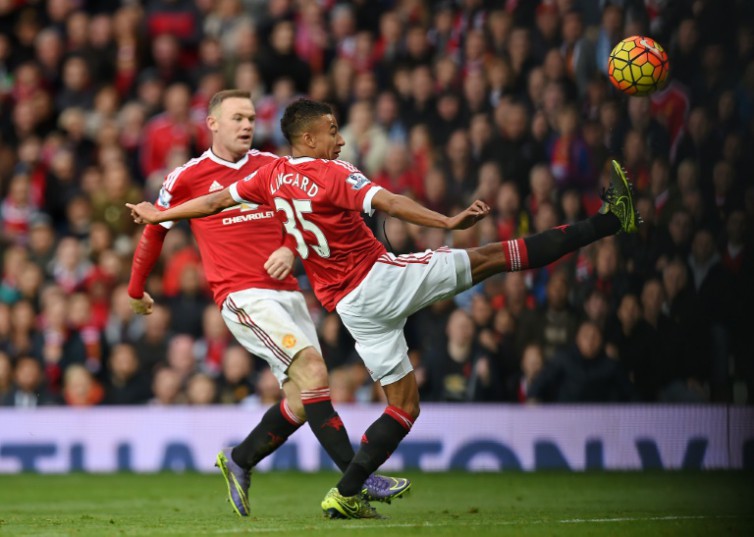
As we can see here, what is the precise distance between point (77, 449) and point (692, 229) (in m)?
5.44

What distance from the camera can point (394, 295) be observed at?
6.55 meters

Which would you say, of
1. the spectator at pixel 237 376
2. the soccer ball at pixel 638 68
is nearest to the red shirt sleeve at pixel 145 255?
the soccer ball at pixel 638 68

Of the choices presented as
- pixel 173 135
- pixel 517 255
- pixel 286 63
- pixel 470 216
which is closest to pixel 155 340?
pixel 173 135

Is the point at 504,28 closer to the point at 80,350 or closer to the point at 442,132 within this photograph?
the point at 442,132

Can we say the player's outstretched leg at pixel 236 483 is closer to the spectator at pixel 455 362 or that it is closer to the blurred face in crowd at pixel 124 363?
the spectator at pixel 455 362

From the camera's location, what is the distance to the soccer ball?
759 cm

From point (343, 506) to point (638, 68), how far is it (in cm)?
308

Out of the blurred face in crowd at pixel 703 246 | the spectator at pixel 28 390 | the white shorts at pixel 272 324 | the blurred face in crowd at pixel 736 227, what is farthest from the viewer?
the spectator at pixel 28 390

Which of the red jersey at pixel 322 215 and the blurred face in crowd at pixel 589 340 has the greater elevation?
the red jersey at pixel 322 215

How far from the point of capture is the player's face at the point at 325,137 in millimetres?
6703

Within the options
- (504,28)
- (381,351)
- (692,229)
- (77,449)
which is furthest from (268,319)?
(504,28)

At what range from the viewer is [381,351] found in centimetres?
664

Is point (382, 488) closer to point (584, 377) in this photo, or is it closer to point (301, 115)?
point (301, 115)

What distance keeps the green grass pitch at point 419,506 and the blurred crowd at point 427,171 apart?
95cm
